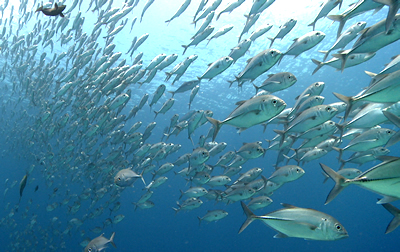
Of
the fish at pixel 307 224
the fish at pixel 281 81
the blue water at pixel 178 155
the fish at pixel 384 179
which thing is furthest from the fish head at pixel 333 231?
the blue water at pixel 178 155

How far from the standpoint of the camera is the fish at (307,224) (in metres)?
2.46

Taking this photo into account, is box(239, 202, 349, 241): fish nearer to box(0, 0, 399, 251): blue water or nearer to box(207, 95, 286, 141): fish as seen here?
box(207, 95, 286, 141): fish

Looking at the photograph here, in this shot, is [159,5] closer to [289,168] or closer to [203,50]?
[203,50]

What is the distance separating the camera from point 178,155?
4103 cm

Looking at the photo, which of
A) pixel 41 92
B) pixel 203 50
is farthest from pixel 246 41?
pixel 203 50

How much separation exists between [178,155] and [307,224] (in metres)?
39.2

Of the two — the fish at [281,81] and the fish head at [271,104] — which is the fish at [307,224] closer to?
the fish head at [271,104]

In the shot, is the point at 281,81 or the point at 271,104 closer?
the point at 271,104

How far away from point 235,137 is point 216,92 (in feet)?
46.1

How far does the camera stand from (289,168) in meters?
4.90

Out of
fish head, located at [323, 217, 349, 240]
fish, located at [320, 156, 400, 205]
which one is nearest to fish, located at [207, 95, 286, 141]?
fish, located at [320, 156, 400, 205]

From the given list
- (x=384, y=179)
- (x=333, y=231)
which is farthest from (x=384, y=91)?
(x=333, y=231)

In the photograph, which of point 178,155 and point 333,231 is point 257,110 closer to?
point 333,231

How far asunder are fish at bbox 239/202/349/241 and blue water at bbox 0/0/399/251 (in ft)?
21.9
